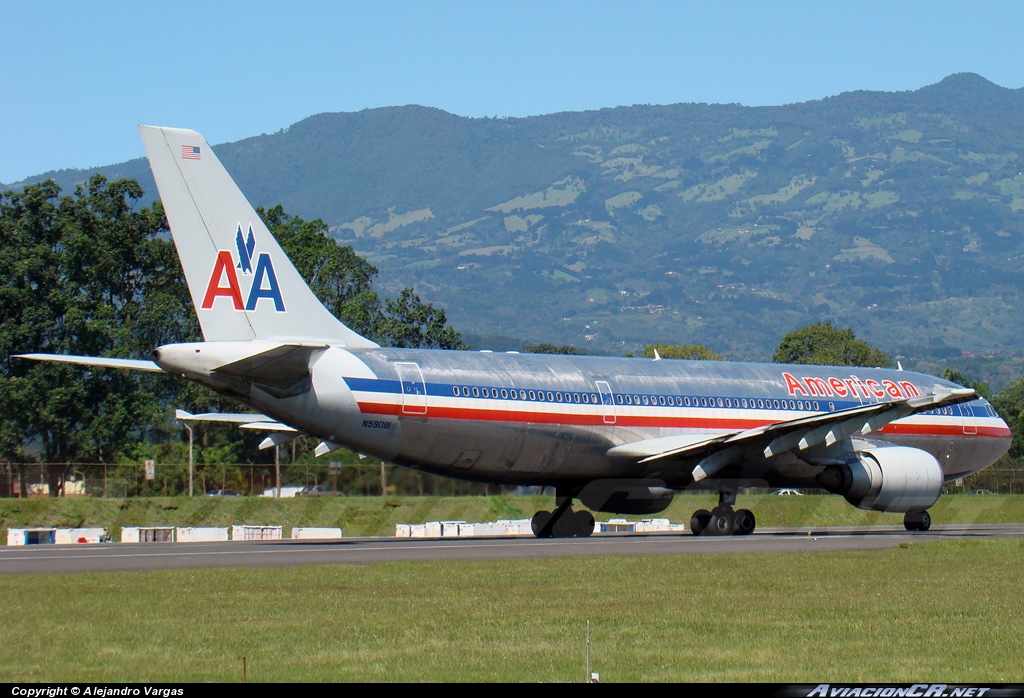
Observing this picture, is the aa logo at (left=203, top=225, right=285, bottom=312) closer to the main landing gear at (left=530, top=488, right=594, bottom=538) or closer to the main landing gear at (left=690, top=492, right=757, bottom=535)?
the main landing gear at (left=530, top=488, right=594, bottom=538)

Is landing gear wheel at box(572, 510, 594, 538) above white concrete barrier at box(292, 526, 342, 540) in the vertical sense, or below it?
above

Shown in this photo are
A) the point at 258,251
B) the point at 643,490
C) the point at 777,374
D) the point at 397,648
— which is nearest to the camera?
the point at 397,648

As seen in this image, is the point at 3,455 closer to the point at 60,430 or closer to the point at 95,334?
the point at 60,430

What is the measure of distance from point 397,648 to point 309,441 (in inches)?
2609

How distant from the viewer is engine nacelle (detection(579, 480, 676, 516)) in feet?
108

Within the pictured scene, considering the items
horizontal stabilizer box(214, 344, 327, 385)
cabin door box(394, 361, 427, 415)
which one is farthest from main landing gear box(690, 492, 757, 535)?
horizontal stabilizer box(214, 344, 327, 385)

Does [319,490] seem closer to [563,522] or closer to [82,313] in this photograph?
[563,522]

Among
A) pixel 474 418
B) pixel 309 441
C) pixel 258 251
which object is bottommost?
pixel 309 441

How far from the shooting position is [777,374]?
118 ft

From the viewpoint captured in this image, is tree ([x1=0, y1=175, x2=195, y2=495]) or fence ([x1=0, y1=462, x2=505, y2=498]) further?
tree ([x1=0, y1=175, x2=195, y2=495])

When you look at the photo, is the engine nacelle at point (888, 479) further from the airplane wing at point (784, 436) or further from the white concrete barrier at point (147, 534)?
the white concrete barrier at point (147, 534)

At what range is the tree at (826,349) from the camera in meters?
130

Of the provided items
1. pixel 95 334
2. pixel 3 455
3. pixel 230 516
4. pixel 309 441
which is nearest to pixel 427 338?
pixel 309 441

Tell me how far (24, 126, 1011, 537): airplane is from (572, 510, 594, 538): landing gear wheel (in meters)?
0.06
